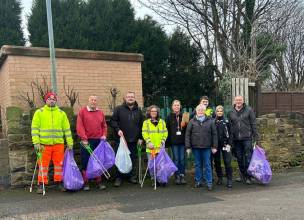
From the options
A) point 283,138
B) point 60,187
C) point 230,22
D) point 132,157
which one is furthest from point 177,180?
point 230,22

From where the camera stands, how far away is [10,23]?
19234 mm

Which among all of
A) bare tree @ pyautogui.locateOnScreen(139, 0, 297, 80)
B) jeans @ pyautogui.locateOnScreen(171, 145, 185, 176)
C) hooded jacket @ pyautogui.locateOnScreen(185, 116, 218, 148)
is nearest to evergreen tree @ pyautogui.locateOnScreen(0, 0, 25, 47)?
bare tree @ pyautogui.locateOnScreen(139, 0, 297, 80)

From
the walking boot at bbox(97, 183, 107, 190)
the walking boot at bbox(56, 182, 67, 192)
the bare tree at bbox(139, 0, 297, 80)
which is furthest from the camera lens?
the bare tree at bbox(139, 0, 297, 80)

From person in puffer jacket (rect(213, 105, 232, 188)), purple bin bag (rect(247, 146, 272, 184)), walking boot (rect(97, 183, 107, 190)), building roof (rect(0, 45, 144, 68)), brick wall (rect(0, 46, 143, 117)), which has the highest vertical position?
building roof (rect(0, 45, 144, 68))

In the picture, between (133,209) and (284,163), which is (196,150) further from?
(284,163)

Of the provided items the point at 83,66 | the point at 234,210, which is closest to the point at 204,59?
the point at 83,66

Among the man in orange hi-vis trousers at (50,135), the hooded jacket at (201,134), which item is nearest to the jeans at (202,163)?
the hooded jacket at (201,134)

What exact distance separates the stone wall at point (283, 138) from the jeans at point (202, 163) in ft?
9.16

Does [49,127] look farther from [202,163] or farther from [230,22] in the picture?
[230,22]

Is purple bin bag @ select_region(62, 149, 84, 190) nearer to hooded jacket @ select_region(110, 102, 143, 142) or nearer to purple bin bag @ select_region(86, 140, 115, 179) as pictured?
purple bin bag @ select_region(86, 140, 115, 179)

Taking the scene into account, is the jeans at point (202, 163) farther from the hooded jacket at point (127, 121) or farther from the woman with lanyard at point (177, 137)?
the hooded jacket at point (127, 121)

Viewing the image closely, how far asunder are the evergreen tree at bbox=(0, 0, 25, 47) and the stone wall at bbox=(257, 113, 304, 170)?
1205 cm

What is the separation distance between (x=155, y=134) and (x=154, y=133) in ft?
0.09

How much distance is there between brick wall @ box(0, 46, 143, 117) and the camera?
1017 cm
